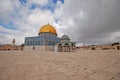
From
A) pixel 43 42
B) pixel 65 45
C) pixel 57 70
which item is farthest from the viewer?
pixel 43 42

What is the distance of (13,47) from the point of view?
4088 cm

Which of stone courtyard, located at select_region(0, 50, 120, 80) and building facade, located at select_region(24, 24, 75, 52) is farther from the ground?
building facade, located at select_region(24, 24, 75, 52)

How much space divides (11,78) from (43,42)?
29.9 m

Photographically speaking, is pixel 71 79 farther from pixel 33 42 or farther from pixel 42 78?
pixel 33 42

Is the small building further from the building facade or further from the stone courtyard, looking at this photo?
the stone courtyard

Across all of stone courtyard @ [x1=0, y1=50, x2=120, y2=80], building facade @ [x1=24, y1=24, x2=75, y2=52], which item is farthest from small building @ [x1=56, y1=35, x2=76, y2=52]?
stone courtyard @ [x1=0, y1=50, x2=120, y2=80]

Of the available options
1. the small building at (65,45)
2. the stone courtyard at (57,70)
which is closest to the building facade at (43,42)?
the small building at (65,45)

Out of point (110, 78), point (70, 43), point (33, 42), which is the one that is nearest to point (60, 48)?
point (70, 43)

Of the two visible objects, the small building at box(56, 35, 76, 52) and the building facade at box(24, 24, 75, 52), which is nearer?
the small building at box(56, 35, 76, 52)

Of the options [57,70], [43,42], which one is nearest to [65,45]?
[43,42]

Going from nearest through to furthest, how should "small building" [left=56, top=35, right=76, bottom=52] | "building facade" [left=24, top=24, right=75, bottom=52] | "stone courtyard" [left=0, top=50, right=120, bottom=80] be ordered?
"stone courtyard" [left=0, top=50, right=120, bottom=80] < "small building" [left=56, top=35, right=76, bottom=52] < "building facade" [left=24, top=24, right=75, bottom=52]

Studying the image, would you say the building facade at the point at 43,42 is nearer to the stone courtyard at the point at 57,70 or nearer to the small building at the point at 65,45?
the small building at the point at 65,45

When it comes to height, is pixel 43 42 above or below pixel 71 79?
above

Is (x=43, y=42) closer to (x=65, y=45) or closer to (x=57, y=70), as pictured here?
(x=65, y=45)
